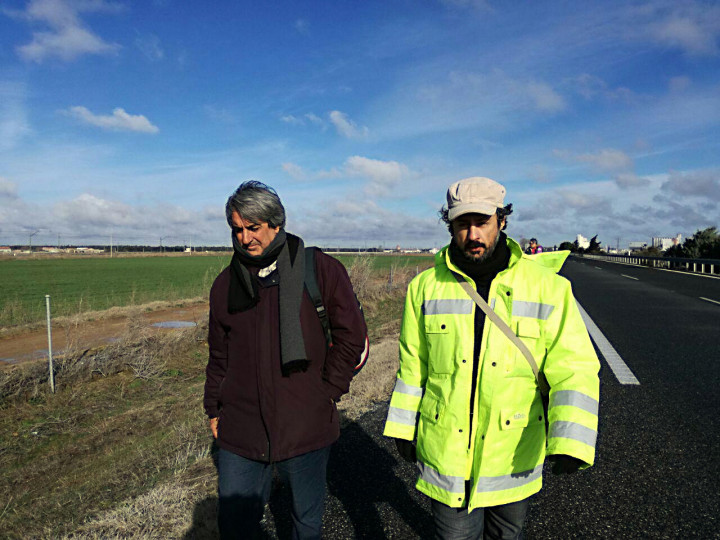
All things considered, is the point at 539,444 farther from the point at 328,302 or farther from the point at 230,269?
the point at 230,269

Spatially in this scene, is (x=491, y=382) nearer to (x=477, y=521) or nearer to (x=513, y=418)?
(x=513, y=418)

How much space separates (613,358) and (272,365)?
248 inches

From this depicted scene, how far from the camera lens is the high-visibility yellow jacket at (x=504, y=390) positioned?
6.43 ft

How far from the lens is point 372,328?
41.0 ft

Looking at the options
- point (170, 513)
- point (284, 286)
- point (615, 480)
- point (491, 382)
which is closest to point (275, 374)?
point (284, 286)

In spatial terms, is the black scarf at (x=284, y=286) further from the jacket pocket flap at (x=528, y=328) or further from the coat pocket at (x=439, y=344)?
the jacket pocket flap at (x=528, y=328)

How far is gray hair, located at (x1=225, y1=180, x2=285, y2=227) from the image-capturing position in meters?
2.35

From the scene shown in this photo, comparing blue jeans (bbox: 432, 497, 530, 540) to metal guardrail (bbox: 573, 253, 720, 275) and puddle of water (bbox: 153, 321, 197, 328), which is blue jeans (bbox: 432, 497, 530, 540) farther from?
metal guardrail (bbox: 573, 253, 720, 275)

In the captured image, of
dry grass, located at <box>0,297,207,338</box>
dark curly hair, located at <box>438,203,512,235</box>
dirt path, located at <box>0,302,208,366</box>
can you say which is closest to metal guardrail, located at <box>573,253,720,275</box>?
dirt path, located at <box>0,302,208,366</box>

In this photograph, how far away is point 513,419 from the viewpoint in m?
2.01

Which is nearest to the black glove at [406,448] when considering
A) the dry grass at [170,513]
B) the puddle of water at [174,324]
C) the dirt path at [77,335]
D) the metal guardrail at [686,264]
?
the dry grass at [170,513]

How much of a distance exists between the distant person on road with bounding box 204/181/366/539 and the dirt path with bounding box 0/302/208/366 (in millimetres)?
6970

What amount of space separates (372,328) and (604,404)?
770 centimetres

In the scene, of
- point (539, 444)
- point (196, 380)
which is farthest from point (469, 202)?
point (196, 380)
